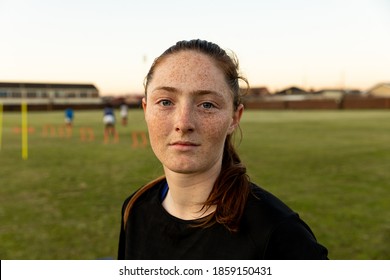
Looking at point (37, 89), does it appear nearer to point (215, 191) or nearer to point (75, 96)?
point (75, 96)

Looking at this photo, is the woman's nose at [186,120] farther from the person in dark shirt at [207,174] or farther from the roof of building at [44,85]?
the roof of building at [44,85]

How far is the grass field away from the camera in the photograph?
3.87 meters

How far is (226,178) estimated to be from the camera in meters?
1.40

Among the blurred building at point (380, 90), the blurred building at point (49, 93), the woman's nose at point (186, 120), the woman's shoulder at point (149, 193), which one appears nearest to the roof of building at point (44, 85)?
the blurred building at point (49, 93)

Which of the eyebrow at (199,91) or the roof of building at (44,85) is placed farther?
the roof of building at (44,85)

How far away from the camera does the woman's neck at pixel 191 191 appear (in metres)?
1.42

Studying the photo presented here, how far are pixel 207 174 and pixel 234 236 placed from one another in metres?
0.25

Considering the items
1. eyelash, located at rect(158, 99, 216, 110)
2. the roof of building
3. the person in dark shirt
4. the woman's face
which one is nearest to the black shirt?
the person in dark shirt

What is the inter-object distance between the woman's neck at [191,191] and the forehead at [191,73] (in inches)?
13.5

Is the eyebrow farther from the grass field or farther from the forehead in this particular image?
the grass field

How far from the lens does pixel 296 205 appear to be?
5227mm

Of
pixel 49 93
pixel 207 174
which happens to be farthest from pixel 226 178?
pixel 49 93

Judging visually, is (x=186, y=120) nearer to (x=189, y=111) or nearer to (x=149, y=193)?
(x=189, y=111)
